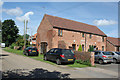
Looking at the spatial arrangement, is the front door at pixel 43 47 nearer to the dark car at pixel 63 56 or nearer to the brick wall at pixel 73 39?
the brick wall at pixel 73 39

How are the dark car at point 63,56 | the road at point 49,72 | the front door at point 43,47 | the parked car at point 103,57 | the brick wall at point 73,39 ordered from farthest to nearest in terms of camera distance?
1. the front door at point 43,47
2. the brick wall at point 73,39
3. the parked car at point 103,57
4. the dark car at point 63,56
5. the road at point 49,72

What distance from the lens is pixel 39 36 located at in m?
25.5

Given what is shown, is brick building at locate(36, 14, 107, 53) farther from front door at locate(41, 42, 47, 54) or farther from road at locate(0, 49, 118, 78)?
road at locate(0, 49, 118, 78)

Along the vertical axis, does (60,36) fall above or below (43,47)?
above

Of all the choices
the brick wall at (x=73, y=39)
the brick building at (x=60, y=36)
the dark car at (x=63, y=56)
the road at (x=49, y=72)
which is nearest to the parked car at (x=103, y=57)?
the road at (x=49, y=72)

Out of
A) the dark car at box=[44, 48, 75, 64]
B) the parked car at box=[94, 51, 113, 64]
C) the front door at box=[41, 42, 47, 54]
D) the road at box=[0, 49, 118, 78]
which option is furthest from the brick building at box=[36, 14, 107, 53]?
the road at box=[0, 49, 118, 78]

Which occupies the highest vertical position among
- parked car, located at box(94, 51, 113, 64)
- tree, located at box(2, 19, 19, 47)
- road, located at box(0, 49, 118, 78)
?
tree, located at box(2, 19, 19, 47)

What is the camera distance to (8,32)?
171 feet

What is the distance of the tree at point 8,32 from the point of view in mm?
51531

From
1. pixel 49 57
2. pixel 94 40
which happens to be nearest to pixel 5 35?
Result: pixel 94 40

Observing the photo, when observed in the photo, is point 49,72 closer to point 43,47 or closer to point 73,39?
point 43,47

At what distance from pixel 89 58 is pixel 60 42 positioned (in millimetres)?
10175

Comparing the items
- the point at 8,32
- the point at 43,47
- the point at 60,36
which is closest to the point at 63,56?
the point at 60,36

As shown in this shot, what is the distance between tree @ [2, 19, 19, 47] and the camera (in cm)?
5153
